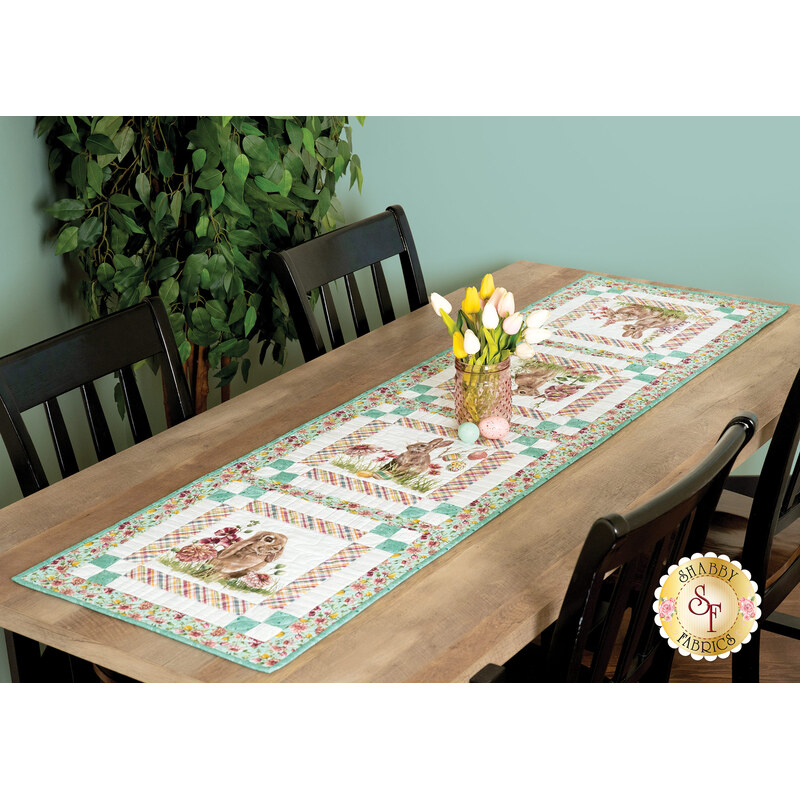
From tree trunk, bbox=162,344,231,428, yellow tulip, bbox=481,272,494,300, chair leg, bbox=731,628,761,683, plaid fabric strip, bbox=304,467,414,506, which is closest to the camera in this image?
plaid fabric strip, bbox=304,467,414,506

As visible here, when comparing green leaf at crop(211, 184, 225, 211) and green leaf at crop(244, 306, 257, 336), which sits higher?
green leaf at crop(211, 184, 225, 211)

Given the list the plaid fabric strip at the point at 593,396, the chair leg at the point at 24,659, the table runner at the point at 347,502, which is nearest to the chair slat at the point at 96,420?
the table runner at the point at 347,502

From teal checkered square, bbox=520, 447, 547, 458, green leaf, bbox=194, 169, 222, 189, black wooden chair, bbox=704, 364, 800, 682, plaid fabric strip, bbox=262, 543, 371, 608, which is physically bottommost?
black wooden chair, bbox=704, 364, 800, 682

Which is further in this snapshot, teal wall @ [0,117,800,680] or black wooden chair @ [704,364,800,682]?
teal wall @ [0,117,800,680]

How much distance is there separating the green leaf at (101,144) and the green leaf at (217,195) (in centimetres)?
24

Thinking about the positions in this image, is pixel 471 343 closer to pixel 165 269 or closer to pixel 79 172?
pixel 165 269

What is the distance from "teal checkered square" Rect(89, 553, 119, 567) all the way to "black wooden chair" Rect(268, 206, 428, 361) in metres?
0.99

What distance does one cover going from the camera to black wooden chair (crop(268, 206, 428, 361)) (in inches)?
99.2

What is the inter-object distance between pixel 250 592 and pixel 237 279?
4.34 feet

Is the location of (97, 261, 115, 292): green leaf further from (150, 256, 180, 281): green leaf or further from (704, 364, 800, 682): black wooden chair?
(704, 364, 800, 682): black wooden chair

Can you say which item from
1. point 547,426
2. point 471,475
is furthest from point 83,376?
point 547,426

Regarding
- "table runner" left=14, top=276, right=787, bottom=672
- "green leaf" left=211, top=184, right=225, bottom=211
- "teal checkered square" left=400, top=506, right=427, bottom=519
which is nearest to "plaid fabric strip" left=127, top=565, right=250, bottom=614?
"table runner" left=14, top=276, right=787, bottom=672

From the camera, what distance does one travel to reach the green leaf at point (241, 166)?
8.26ft

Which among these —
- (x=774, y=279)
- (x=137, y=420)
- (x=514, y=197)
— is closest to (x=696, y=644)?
(x=137, y=420)
